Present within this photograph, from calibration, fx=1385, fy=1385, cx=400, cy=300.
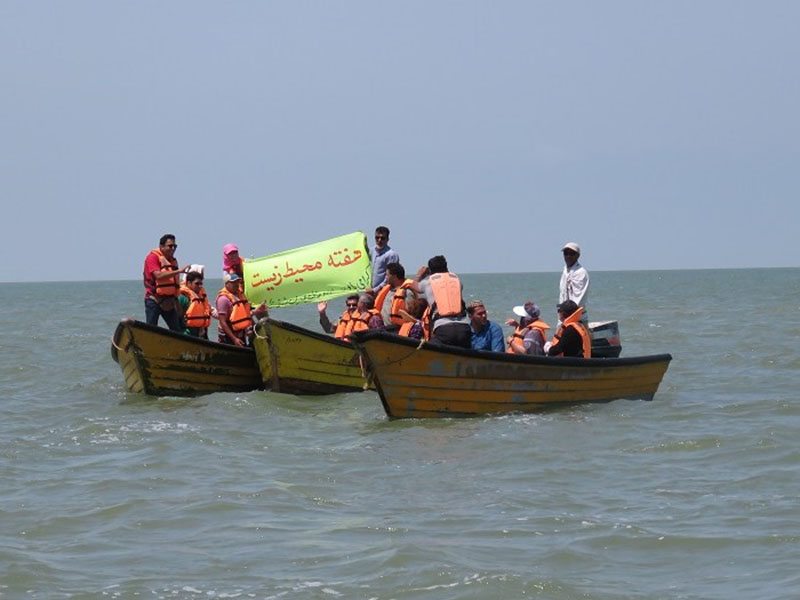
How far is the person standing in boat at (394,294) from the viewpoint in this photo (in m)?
14.1

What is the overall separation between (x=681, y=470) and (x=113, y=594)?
5.01 m

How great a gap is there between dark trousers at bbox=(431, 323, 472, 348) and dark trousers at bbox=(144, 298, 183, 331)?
3810 mm

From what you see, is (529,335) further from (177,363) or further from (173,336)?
(177,363)

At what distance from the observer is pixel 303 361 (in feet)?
49.5

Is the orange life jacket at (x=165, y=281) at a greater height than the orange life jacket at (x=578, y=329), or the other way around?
the orange life jacket at (x=165, y=281)

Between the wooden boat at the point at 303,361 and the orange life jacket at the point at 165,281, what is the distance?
1.06m

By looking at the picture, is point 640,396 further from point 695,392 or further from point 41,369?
point 41,369

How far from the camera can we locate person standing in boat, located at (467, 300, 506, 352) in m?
13.2

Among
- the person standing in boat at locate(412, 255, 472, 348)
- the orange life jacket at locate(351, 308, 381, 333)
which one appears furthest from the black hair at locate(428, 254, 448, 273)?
the orange life jacket at locate(351, 308, 381, 333)

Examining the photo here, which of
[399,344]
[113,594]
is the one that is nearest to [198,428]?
[399,344]

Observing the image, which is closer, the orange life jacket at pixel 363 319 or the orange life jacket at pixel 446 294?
the orange life jacket at pixel 446 294

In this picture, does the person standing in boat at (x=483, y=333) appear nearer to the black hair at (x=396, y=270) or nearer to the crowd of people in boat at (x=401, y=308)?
the crowd of people in boat at (x=401, y=308)

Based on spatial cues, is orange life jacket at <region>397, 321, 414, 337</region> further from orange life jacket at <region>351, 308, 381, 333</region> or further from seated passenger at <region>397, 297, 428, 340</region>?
orange life jacket at <region>351, 308, 381, 333</region>

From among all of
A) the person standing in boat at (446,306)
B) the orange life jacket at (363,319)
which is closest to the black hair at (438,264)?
the person standing in boat at (446,306)
